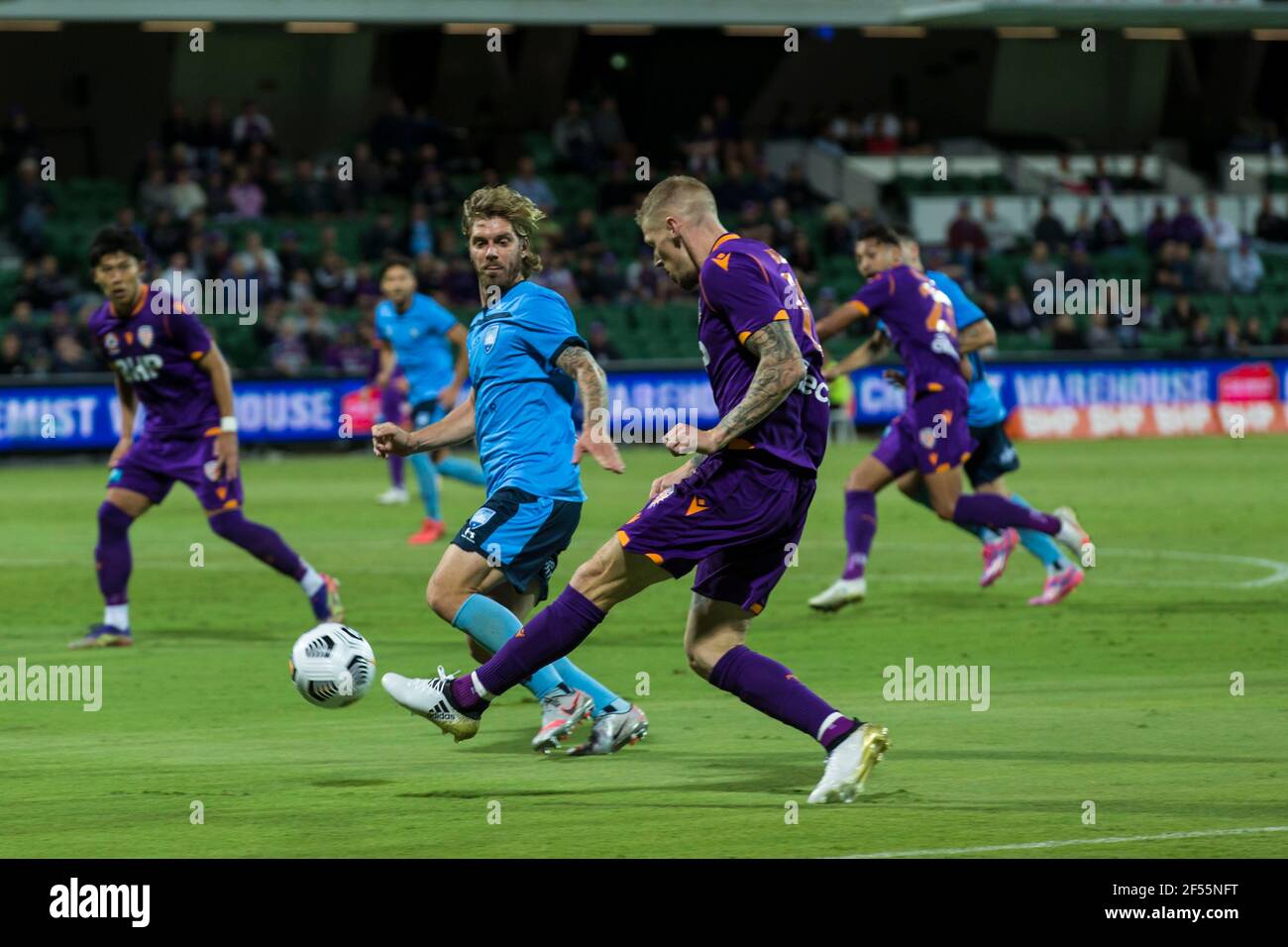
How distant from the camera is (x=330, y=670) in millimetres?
8539

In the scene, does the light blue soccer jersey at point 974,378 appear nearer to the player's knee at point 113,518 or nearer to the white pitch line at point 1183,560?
the white pitch line at point 1183,560

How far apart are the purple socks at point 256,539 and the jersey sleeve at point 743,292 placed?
19.2 feet

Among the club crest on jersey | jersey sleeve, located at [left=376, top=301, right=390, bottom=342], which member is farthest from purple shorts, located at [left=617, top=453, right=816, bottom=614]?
jersey sleeve, located at [left=376, top=301, right=390, bottom=342]

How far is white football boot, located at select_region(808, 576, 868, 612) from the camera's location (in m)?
13.7

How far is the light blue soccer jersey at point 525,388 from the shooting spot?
8.71 metres

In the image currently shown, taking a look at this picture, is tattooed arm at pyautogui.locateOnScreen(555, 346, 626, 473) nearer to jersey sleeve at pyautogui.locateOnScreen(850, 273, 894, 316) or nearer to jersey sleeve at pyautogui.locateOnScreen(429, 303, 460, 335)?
jersey sleeve at pyautogui.locateOnScreen(850, 273, 894, 316)

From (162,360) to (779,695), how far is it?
6240 millimetres

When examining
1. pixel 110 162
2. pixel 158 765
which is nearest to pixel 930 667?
pixel 158 765

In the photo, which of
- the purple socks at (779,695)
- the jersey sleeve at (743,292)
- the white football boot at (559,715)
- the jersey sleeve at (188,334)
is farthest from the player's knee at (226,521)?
the jersey sleeve at (743,292)

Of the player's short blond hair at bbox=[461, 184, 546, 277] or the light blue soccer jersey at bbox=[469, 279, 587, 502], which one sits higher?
the player's short blond hair at bbox=[461, 184, 546, 277]

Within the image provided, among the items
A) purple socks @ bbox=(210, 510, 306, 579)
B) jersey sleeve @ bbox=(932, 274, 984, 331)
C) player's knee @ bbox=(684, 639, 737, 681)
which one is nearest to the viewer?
player's knee @ bbox=(684, 639, 737, 681)

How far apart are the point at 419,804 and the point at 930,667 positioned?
410 centimetres

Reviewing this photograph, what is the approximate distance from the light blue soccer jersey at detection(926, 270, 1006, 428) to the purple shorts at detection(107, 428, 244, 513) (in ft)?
15.5

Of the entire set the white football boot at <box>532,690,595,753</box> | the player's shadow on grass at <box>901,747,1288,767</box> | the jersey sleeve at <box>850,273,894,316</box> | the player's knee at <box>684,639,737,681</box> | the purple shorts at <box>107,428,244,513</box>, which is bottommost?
the player's shadow on grass at <box>901,747,1288,767</box>
